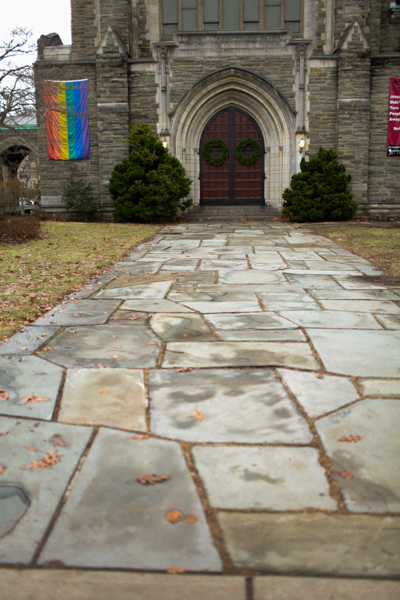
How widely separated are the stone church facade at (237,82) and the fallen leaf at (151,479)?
1552 centimetres

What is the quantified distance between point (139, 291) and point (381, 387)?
130 inches

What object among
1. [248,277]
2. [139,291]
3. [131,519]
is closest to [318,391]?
[131,519]

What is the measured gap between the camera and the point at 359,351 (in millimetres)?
3555

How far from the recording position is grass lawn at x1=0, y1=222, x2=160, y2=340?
4.87 metres

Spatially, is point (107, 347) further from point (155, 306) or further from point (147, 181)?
point (147, 181)

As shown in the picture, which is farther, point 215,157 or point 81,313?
point 215,157

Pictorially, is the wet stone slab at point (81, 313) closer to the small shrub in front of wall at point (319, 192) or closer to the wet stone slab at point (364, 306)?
the wet stone slab at point (364, 306)

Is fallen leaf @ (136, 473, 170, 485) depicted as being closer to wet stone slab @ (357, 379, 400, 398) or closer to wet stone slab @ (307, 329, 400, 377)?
wet stone slab @ (357, 379, 400, 398)

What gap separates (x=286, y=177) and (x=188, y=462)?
15666 mm

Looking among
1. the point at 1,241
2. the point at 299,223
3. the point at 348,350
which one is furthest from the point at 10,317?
the point at 299,223

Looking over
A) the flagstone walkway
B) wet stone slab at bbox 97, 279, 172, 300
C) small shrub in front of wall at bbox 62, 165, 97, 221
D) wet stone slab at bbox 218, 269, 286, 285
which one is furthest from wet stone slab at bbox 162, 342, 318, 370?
small shrub in front of wall at bbox 62, 165, 97, 221

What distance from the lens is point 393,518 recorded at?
179cm

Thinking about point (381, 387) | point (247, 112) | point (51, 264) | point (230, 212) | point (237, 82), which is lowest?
point (381, 387)

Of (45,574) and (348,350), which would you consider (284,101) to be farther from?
(45,574)
